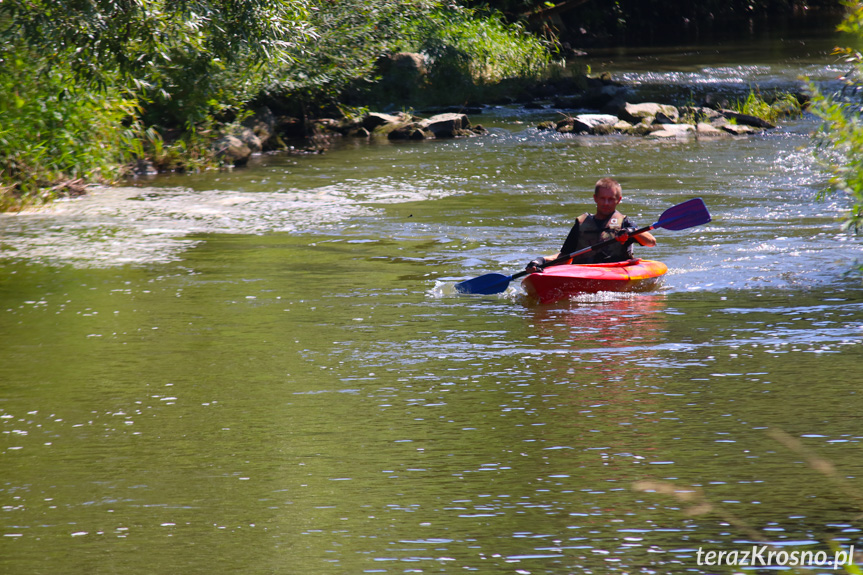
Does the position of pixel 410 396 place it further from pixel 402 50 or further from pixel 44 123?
pixel 402 50

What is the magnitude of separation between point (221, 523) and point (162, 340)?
297 centimetres

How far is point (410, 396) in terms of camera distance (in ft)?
18.6

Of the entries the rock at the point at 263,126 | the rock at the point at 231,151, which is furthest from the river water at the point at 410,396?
the rock at the point at 263,126

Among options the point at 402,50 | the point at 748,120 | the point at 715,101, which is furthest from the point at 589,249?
the point at 402,50

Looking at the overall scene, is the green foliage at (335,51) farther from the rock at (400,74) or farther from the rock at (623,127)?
the rock at (623,127)

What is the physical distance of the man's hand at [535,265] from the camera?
787 cm

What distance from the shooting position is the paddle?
797 cm

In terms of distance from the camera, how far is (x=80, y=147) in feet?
42.7

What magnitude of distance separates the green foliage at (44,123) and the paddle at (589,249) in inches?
222

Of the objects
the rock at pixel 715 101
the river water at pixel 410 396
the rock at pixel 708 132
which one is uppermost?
the rock at pixel 715 101

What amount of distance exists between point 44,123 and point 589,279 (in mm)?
7330

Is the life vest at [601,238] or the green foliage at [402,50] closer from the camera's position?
the life vest at [601,238]

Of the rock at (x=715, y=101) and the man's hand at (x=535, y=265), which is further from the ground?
the rock at (x=715, y=101)

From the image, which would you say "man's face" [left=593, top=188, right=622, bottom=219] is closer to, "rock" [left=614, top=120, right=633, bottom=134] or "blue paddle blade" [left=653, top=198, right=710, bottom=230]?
"blue paddle blade" [left=653, top=198, right=710, bottom=230]
